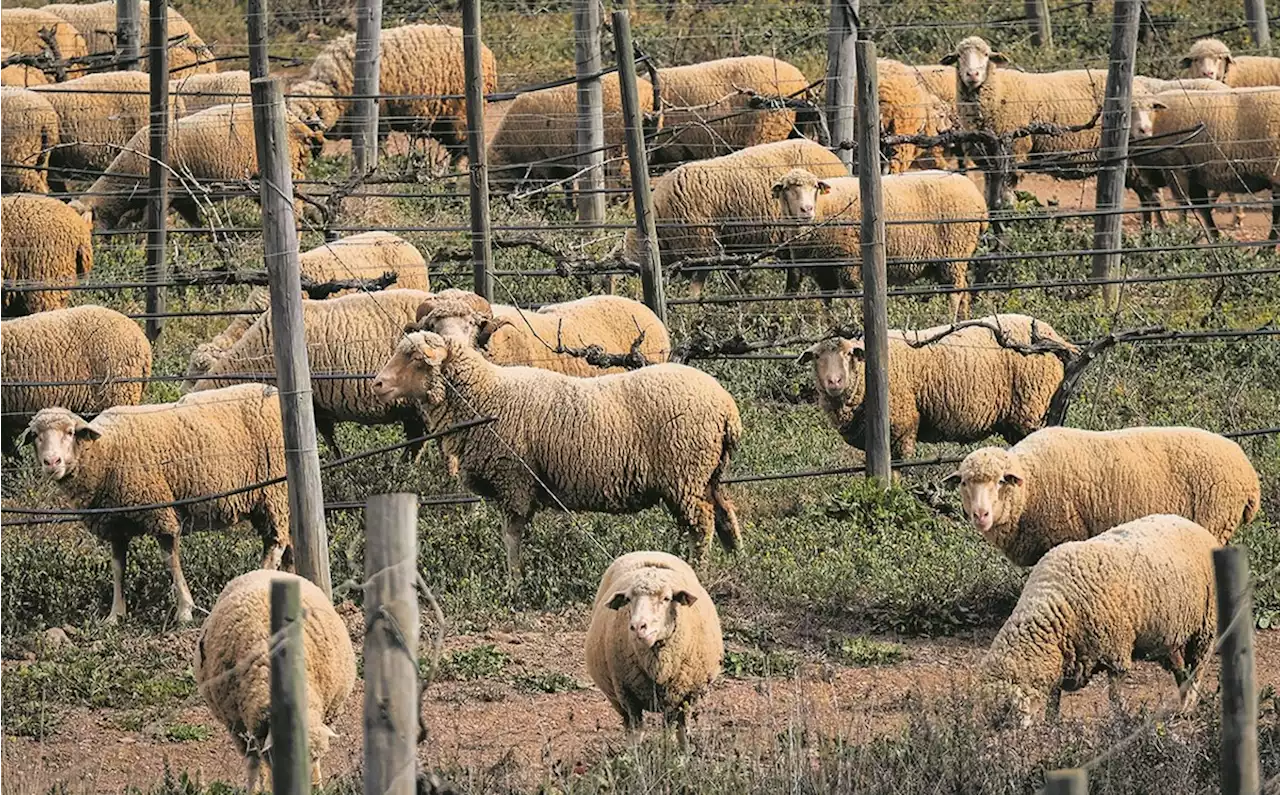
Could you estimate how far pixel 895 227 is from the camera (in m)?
15.5

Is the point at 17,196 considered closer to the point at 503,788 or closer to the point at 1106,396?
the point at 1106,396

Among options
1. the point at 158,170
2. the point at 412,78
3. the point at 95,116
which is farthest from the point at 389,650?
the point at 412,78

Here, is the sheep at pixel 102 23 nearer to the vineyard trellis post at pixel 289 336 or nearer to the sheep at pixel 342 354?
the sheep at pixel 342 354

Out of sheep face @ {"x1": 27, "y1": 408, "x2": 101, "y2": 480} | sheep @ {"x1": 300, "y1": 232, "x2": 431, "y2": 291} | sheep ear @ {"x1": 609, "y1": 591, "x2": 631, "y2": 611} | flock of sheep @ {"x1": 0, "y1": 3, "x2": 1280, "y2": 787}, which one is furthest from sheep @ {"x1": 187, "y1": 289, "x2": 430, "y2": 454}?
sheep ear @ {"x1": 609, "y1": 591, "x2": 631, "y2": 611}

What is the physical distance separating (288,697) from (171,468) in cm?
601

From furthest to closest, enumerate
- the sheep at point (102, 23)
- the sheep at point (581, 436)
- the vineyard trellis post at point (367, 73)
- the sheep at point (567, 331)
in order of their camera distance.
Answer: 1. the sheep at point (102, 23)
2. the vineyard trellis post at point (367, 73)
3. the sheep at point (567, 331)
4. the sheep at point (581, 436)

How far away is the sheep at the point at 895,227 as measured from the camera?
15422 millimetres

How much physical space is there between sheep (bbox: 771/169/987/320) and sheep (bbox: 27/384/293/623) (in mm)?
5603

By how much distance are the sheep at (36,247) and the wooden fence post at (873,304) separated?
6292mm

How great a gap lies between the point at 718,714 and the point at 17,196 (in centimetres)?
809

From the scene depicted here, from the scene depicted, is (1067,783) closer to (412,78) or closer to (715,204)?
(715,204)

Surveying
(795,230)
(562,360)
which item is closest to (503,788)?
(562,360)

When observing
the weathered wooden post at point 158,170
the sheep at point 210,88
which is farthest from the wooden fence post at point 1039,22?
the weathered wooden post at point 158,170

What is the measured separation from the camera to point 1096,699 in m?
9.34
